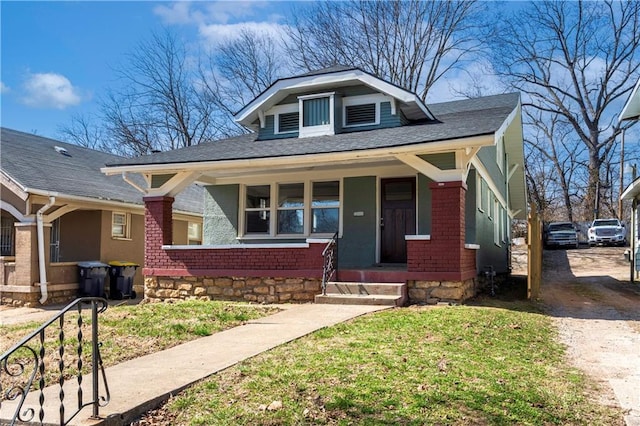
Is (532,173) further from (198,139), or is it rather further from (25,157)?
(25,157)

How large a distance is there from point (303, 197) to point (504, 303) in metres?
5.86

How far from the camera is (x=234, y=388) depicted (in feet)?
15.3

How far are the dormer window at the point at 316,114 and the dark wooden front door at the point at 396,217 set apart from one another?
2.07 metres

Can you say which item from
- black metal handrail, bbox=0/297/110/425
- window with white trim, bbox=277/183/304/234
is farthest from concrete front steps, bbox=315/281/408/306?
black metal handrail, bbox=0/297/110/425

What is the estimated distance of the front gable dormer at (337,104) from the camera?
13.4 metres

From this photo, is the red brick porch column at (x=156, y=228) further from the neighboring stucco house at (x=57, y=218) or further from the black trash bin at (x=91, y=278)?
the black trash bin at (x=91, y=278)

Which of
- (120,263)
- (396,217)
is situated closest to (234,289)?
(396,217)

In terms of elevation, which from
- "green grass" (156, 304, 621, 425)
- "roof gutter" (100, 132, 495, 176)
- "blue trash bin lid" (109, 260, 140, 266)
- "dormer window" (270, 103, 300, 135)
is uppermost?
"dormer window" (270, 103, 300, 135)

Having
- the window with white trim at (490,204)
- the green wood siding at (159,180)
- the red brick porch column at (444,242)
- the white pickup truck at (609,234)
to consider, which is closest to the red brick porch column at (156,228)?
the green wood siding at (159,180)

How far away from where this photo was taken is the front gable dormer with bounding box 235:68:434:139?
43.9 feet

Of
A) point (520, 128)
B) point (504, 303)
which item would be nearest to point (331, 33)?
point (520, 128)

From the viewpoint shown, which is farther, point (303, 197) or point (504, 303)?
point (303, 197)

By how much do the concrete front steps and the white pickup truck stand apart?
24350mm

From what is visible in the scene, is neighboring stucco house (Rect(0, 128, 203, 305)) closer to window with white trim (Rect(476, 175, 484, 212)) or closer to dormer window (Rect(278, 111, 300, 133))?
dormer window (Rect(278, 111, 300, 133))
